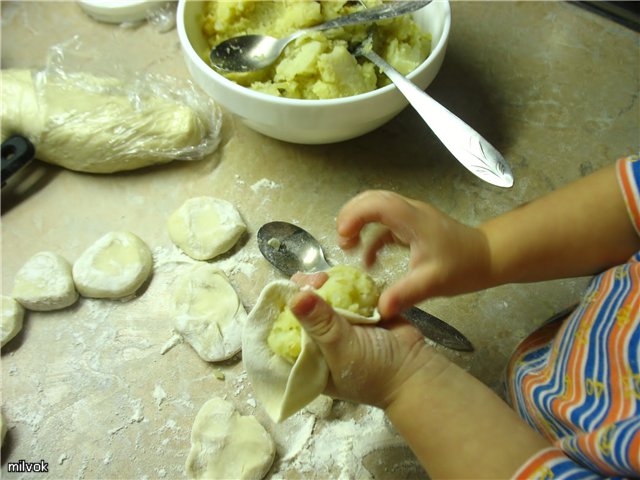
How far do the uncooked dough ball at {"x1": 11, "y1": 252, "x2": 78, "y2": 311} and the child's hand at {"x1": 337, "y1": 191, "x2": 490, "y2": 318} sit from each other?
19.2 inches

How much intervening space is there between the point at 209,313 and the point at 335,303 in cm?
28

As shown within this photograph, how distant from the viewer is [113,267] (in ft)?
2.99

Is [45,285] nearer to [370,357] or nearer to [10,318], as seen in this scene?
[10,318]

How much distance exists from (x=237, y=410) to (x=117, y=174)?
1.72 ft

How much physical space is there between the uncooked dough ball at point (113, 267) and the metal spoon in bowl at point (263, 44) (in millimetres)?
346

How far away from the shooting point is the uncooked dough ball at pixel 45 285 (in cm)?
89

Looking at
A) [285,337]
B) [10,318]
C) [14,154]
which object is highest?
[285,337]

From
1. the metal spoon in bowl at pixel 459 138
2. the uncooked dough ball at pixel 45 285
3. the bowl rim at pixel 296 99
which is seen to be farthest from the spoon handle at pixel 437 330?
the uncooked dough ball at pixel 45 285

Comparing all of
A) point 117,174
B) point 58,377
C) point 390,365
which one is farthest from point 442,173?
point 58,377

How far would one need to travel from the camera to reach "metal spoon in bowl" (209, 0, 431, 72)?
0.90 m

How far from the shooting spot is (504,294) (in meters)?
0.91

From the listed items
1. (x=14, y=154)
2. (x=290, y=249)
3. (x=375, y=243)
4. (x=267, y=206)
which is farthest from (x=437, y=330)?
(x=14, y=154)

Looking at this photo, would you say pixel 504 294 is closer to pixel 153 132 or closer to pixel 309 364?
pixel 309 364

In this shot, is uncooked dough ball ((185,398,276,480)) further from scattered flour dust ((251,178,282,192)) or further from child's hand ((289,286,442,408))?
scattered flour dust ((251,178,282,192))
